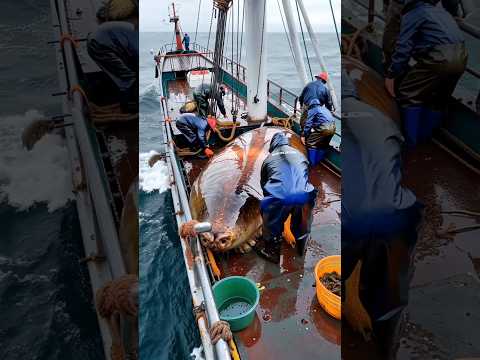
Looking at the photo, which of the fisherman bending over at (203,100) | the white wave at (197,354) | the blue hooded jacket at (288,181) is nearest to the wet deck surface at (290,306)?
the blue hooded jacket at (288,181)

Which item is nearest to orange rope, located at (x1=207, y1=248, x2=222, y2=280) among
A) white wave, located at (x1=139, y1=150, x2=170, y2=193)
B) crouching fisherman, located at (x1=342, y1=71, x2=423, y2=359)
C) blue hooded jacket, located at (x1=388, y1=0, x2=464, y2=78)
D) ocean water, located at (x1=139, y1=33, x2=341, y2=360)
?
ocean water, located at (x1=139, y1=33, x2=341, y2=360)

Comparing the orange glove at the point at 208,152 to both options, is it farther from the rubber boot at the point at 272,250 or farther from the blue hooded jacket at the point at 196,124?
the rubber boot at the point at 272,250

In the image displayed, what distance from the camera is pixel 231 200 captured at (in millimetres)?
5297

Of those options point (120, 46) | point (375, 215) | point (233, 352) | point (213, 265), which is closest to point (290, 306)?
point (233, 352)

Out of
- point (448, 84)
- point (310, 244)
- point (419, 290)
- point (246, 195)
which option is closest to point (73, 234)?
point (419, 290)

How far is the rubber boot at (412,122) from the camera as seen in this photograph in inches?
40.4

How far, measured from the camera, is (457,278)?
1.09 metres

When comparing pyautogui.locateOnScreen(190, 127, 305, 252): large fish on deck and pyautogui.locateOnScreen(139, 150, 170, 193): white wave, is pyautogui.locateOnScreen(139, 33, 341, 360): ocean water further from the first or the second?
pyautogui.locateOnScreen(190, 127, 305, 252): large fish on deck

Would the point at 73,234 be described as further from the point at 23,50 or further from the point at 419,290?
the point at 419,290

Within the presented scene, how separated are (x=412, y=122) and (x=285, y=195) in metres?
3.42

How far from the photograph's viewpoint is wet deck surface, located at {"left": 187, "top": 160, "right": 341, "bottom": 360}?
3.98 m

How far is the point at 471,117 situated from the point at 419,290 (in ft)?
1.91

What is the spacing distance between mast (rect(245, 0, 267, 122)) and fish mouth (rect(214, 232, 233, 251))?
542 centimetres

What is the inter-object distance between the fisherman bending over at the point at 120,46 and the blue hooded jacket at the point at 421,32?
→ 2.43 ft
